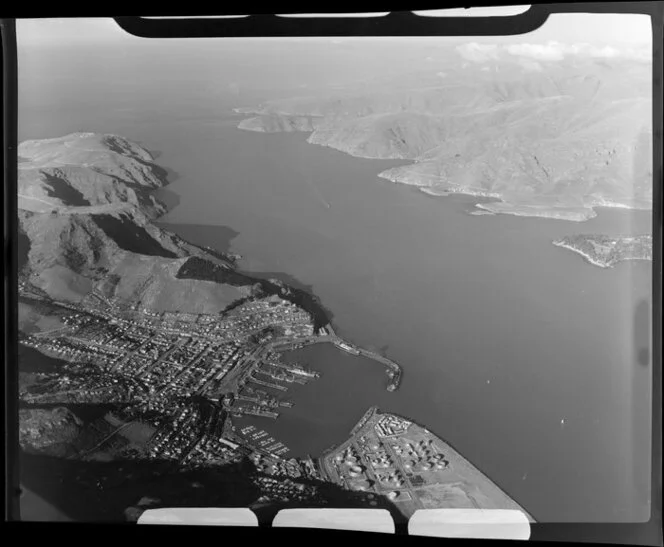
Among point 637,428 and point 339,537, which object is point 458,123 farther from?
point 339,537

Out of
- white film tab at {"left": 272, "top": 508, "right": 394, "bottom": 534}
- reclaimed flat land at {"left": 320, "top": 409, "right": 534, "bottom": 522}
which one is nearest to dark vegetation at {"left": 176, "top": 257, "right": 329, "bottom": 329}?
reclaimed flat land at {"left": 320, "top": 409, "right": 534, "bottom": 522}

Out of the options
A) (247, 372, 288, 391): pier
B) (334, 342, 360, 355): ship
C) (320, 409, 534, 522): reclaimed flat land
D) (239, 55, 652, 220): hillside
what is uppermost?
(239, 55, 652, 220): hillside

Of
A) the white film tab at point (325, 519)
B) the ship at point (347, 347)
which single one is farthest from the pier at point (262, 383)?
the white film tab at point (325, 519)

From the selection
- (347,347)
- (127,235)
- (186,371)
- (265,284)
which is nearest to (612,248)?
(347,347)

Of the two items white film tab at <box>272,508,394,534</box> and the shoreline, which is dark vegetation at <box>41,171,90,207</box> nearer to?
the shoreline

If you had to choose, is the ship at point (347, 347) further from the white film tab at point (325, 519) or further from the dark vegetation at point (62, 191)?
the dark vegetation at point (62, 191)
